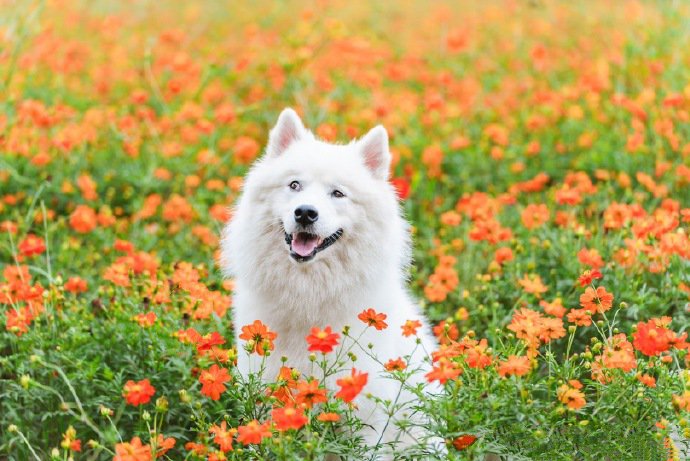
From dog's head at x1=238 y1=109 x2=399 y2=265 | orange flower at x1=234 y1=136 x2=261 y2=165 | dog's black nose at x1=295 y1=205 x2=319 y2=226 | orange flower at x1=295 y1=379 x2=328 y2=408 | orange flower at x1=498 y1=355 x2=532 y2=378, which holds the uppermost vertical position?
orange flower at x1=234 y1=136 x2=261 y2=165

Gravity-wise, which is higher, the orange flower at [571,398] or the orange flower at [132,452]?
the orange flower at [571,398]

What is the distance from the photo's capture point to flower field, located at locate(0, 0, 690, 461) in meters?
2.90

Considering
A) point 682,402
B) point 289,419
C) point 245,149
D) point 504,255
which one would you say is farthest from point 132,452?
point 245,149

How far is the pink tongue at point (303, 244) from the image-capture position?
11.4 feet

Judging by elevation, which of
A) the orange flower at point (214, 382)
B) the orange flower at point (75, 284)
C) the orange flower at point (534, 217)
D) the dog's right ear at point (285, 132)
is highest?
the orange flower at point (534, 217)

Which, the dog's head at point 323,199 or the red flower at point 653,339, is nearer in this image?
the red flower at point 653,339

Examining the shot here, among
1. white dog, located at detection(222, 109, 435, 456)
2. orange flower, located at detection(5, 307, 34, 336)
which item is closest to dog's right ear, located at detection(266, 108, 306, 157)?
white dog, located at detection(222, 109, 435, 456)

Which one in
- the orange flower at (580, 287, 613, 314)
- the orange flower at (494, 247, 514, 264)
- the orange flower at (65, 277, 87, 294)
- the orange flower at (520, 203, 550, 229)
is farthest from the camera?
the orange flower at (520, 203, 550, 229)

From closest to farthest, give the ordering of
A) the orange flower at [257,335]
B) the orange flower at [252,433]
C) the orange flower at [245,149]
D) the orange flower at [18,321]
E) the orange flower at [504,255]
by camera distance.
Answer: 1. the orange flower at [252,433]
2. the orange flower at [257,335]
3. the orange flower at [18,321]
4. the orange flower at [504,255]
5. the orange flower at [245,149]

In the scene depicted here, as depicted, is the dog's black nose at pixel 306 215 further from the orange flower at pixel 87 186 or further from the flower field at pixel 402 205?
the orange flower at pixel 87 186

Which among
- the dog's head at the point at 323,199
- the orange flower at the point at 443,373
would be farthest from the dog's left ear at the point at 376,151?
the orange flower at the point at 443,373

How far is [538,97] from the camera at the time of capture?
698 cm

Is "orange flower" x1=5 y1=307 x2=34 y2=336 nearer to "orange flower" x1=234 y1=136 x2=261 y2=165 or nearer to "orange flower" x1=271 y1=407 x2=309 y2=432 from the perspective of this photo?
"orange flower" x1=271 y1=407 x2=309 y2=432

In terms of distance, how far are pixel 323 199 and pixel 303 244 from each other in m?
0.22
